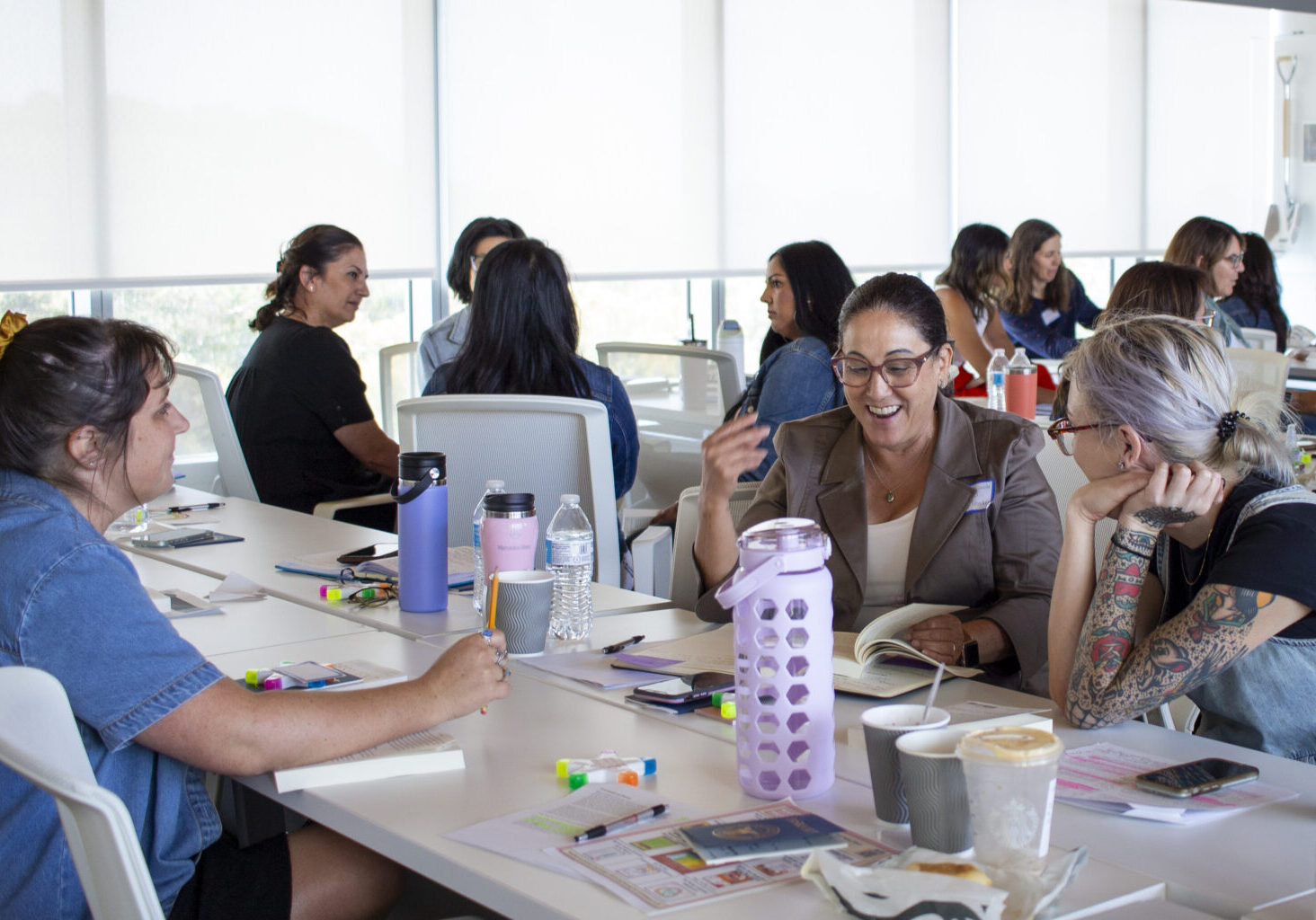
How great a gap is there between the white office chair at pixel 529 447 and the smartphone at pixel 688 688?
46.4 inches

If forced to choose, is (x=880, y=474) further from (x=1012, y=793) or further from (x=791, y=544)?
(x=1012, y=793)

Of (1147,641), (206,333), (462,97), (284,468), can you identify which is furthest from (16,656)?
(462,97)

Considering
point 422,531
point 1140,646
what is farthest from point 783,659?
point 422,531

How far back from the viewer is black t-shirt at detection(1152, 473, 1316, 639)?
1.64 m

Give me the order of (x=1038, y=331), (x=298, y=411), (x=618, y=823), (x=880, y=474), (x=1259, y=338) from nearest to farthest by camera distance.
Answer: (x=618, y=823), (x=880, y=474), (x=298, y=411), (x=1259, y=338), (x=1038, y=331)

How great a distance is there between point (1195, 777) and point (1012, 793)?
410 mm

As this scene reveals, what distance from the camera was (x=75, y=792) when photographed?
3.95ft

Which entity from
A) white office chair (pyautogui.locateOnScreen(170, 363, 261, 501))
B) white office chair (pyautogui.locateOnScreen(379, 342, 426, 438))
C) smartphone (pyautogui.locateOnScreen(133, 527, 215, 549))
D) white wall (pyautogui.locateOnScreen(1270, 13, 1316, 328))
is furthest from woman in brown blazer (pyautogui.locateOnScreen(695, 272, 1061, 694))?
white wall (pyautogui.locateOnScreen(1270, 13, 1316, 328))

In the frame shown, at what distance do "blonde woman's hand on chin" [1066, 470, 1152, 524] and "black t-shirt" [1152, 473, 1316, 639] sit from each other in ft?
0.40

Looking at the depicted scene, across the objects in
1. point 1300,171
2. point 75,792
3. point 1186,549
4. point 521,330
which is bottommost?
point 75,792

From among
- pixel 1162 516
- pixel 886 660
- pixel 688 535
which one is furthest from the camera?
pixel 688 535

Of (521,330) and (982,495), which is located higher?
(521,330)

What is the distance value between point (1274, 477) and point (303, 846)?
1349mm

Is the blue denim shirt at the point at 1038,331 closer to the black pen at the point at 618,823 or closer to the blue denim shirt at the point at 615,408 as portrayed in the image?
the blue denim shirt at the point at 615,408
